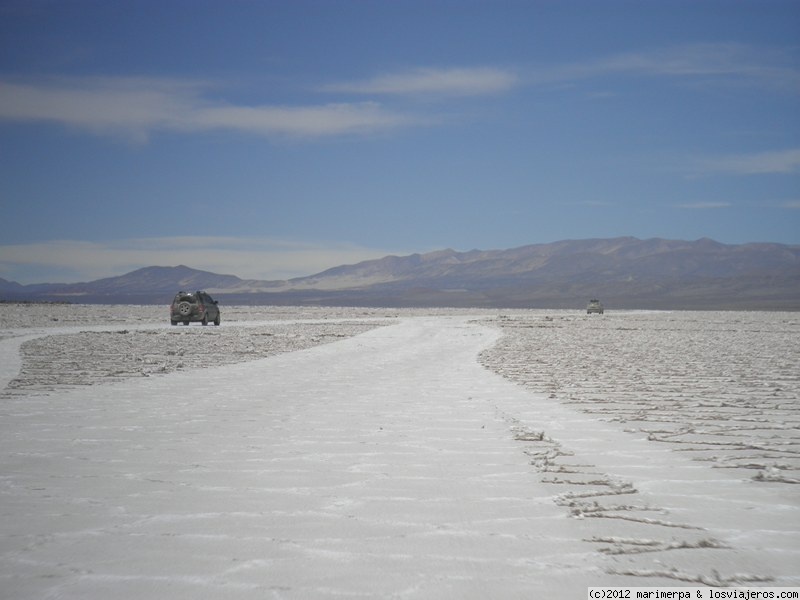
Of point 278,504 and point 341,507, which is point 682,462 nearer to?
point 341,507

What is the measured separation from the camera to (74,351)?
900 inches

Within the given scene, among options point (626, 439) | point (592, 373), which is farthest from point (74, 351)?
point (626, 439)

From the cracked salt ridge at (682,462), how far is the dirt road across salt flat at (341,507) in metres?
0.03

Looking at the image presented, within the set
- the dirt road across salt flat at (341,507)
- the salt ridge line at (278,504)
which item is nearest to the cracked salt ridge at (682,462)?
the dirt road across salt flat at (341,507)

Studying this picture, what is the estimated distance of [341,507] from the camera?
5445mm

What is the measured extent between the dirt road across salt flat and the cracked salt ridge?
0.03 m

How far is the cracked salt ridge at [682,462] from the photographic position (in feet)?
14.5

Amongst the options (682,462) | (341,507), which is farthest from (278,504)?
(682,462)

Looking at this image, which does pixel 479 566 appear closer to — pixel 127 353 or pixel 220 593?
pixel 220 593

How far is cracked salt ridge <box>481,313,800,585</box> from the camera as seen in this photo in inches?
174

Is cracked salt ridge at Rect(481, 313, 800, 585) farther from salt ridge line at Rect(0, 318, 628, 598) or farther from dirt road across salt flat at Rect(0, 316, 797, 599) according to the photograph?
salt ridge line at Rect(0, 318, 628, 598)

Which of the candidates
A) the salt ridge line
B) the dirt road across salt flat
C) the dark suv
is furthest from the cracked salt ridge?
the dark suv

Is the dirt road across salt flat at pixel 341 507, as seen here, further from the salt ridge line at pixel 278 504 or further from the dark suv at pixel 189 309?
the dark suv at pixel 189 309

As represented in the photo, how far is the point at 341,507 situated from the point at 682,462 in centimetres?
342
